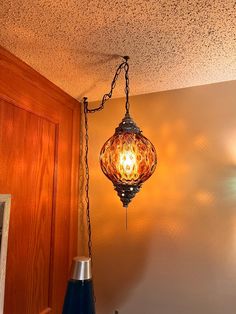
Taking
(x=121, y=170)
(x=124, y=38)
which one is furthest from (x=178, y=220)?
(x=124, y=38)

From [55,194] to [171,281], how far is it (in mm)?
872

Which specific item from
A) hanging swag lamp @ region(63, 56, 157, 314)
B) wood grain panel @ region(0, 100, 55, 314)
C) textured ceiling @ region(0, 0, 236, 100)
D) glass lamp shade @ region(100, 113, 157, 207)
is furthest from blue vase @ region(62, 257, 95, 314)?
textured ceiling @ region(0, 0, 236, 100)

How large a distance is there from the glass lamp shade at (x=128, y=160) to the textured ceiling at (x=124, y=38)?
40 cm

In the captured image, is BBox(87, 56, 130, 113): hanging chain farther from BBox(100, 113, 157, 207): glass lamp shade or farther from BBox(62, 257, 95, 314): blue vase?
BBox(62, 257, 95, 314): blue vase

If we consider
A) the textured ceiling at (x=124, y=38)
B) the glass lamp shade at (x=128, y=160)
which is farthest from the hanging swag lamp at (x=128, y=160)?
the textured ceiling at (x=124, y=38)

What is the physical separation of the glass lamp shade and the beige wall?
0.51m

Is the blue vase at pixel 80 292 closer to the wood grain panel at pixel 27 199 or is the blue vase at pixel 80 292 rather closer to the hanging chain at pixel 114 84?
the wood grain panel at pixel 27 199

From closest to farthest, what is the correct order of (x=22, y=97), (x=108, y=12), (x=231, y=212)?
(x=108, y=12)
(x=22, y=97)
(x=231, y=212)

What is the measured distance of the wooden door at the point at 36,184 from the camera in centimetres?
118

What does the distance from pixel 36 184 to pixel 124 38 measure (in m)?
0.88

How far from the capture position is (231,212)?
1.39 metres

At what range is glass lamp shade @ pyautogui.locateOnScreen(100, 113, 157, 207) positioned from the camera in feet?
3.43

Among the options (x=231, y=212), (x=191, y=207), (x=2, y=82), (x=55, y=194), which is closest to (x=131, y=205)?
(x=191, y=207)

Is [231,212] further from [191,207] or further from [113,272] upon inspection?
[113,272]
